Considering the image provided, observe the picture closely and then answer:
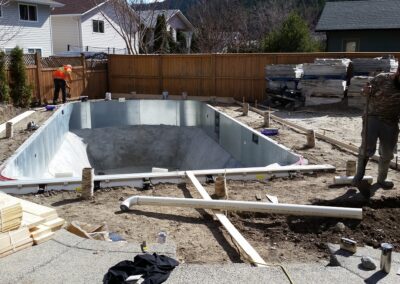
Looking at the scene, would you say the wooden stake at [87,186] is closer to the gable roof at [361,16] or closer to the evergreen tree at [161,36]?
the gable roof at [361,16]

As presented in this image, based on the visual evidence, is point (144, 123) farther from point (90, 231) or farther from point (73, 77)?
point (90, 231)

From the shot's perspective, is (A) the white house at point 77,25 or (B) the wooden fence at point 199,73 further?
(A) the white house at point 77,25

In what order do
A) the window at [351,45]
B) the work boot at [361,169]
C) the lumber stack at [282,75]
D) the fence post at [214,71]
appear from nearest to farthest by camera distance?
1. the work boot at [361,169]
2. the lumber stack at [282,75]
3. the fence post at [214,71]
4. the window at [351,45]

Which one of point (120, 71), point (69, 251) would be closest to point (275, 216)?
point (69, 251)

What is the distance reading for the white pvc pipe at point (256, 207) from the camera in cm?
539

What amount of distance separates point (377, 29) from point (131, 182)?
22.7m

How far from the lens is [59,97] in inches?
810

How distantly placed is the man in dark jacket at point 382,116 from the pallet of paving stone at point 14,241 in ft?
14.5

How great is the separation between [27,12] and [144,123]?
14.7m

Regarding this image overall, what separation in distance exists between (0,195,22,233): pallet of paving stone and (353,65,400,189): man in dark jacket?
4.50 m

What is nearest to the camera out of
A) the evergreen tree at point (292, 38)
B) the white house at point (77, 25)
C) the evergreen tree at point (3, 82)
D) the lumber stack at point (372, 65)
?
the lumber stack at point (372, 65)

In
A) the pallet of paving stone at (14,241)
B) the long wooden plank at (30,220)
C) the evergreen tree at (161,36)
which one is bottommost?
the pallet of paving stone at (14,241)

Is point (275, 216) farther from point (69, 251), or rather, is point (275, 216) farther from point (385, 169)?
point (69, 251)

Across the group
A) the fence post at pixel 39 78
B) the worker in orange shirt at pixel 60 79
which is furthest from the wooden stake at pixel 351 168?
the fence post at pixel 39 78
